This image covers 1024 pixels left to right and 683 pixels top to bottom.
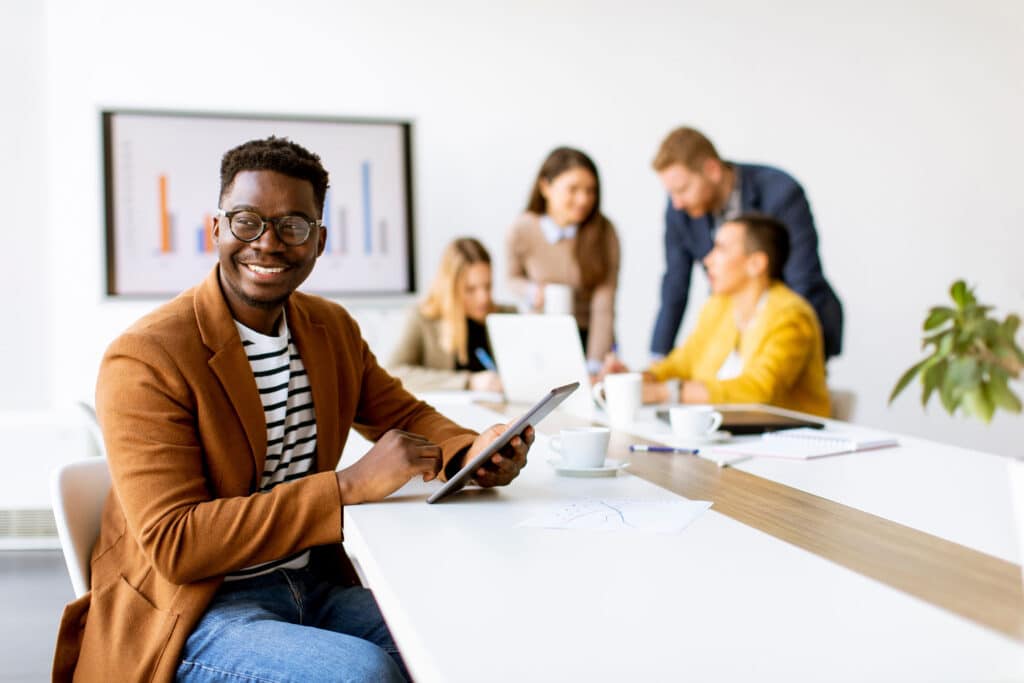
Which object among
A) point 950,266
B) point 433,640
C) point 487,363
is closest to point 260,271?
point 433,640

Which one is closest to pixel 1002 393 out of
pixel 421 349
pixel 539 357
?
pixel 421 349

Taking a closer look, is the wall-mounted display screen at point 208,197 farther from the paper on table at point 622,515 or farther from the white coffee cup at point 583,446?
the paper on table at point 622,515

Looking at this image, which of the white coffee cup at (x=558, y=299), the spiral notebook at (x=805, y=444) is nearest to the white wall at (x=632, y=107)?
the white coffee cup at (x=558, y=299)

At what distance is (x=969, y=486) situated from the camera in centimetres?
152

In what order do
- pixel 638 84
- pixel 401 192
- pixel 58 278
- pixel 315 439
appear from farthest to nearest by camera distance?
pixel 638 84 < pixel 401 192 < pixel 58 278 < pixel 315 439

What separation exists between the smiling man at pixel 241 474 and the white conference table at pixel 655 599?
0.34 ft

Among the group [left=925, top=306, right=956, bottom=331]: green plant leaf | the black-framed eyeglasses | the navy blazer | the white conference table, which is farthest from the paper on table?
the navy blazer

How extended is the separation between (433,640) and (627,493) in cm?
65

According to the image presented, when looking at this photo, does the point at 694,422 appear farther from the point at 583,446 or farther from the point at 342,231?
the point at 342,231

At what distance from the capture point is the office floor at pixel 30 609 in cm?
241

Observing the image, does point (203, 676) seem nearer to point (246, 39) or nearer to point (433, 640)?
point (433, 640)

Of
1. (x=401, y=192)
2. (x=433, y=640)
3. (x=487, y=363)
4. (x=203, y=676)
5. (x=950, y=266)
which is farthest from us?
(x=950, y=266)

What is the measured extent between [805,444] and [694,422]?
21 centimetres

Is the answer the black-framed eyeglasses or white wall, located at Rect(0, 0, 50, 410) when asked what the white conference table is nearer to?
the black-framed eyeglasses
